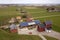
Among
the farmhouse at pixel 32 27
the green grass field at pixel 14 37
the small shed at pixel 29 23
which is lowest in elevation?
the green grass field at pixel 14 37

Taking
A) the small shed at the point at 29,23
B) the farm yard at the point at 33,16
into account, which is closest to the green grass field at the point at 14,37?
the farm yard at the point at 33,16

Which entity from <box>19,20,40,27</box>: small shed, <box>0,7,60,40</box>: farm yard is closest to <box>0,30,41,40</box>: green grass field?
<box>0,7,60,40</box>: farm yard

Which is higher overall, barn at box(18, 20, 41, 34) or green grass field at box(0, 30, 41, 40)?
barn at box(18, 20, 41, 34)

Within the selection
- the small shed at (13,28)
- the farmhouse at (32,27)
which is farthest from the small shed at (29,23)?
the small shed at (13,28)

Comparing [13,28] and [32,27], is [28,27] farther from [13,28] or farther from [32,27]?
[13,28]

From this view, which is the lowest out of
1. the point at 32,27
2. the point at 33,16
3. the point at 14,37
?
the point at 14,37

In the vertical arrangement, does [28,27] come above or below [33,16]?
below

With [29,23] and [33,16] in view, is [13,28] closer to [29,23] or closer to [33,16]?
[29,23]

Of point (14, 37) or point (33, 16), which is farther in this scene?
point (33, 16)

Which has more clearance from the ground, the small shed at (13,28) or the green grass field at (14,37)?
the small shed at (13,28)

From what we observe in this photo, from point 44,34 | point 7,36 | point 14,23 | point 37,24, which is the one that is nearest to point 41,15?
point 37,24

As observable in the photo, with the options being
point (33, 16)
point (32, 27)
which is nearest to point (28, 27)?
point (32, 27)

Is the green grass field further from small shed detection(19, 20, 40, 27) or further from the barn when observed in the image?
small shed detection(19, 20, 40, 27)

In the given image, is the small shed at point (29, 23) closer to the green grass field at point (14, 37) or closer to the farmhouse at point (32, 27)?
the farmhouse at point (32, 27)
